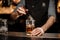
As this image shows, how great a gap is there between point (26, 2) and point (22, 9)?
9.8 inches

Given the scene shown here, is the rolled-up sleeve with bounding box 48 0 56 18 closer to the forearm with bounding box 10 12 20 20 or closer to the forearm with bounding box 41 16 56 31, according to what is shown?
the forearm with bounding box 41 16 56 31

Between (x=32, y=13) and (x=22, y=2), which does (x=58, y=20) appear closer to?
(x=32, y=13)

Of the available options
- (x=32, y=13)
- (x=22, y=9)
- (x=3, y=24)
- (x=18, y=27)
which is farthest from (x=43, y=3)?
(x=3, y=24)

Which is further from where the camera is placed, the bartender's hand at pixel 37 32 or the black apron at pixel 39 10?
the black apron at pixel 39 10

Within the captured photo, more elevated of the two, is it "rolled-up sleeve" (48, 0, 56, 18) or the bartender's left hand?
"rolled-up sleeve" (48, 0, 56, 18)

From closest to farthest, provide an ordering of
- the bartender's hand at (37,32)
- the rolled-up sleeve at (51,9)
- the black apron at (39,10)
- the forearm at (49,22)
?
the bartender's hand at (37,32) < the forearm at (49,22) < the rolled-up sleeve at (51,9) < the black apron at (39,10)

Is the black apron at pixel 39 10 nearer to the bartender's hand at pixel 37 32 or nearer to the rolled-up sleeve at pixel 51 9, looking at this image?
the rolled-up sleeve at pixel 51 9

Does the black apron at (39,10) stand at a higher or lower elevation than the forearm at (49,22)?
higher

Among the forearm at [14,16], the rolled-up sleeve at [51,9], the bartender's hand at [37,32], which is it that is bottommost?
the bartender's hand at [37,32]

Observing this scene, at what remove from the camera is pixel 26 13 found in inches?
80.3

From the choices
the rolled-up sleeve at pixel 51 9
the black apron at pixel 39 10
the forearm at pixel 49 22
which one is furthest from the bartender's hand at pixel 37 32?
the black apron at pixel 39 10

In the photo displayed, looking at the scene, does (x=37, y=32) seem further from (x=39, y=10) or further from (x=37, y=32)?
(x=39, y=10)

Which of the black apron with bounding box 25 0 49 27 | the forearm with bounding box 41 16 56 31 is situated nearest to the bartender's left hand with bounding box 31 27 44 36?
the forearm with bounding box 41 16 56 31

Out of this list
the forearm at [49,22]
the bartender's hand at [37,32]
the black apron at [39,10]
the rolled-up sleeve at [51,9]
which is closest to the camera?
the bartender's hand at [37,32]
